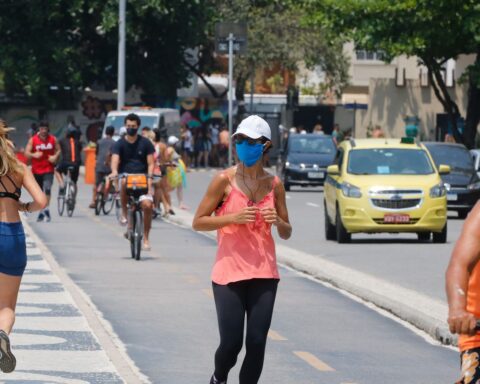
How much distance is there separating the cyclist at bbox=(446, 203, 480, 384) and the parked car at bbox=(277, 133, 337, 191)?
135ft

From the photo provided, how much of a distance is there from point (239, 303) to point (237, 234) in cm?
40

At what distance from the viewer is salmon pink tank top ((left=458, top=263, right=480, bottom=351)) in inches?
245

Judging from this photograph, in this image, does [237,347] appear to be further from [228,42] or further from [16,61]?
[16,61]

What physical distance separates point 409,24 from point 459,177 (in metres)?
10.6

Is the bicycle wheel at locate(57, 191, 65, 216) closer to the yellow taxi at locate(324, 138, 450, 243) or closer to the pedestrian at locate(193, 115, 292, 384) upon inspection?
the yellow taxi at locate(324, 138, 450, 243)

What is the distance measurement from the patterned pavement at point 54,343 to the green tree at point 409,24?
2767 centimetres

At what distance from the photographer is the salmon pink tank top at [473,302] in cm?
621

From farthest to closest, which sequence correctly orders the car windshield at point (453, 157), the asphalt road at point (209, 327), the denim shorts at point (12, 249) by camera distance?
the car windshield at point (453, 157), the asphalt road at point (209, 327), the denim shorts at point (12, 249)

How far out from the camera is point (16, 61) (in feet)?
203

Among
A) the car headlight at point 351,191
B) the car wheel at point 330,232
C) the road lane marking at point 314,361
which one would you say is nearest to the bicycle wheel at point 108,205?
the car wheel at point 330,232

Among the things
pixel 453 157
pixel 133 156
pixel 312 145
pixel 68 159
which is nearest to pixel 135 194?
pixel 133 156

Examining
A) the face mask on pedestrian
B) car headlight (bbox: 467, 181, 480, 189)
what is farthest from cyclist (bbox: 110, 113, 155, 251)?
car headlight (bbox: 467, 181, 480, 189)

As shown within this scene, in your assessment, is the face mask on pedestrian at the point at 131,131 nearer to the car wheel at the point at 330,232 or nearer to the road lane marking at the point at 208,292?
the road lane marking at the point at 208,292

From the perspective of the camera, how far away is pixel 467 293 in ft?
20.2
